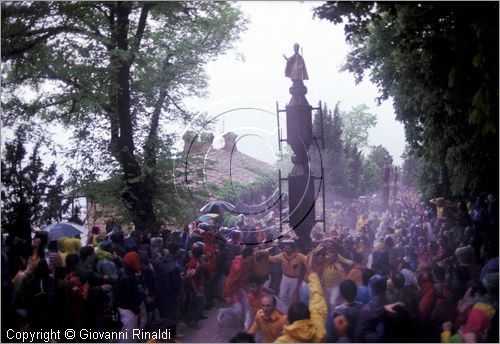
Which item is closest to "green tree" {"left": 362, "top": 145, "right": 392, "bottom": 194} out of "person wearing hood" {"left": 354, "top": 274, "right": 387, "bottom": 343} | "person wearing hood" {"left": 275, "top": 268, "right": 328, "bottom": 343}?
"person wearing hood" {"left": 354, "top": 274, "right": 387, "bottom": 343}

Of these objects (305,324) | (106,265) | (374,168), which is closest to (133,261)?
(106,265)

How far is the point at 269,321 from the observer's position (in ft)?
23.4

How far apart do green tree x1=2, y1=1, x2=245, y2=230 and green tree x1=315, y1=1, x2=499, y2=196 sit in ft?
5.27

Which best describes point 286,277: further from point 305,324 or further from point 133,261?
point 133,261

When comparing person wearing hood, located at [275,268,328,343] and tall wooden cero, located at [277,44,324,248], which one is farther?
tall wooden cero, located at [277,44,324,248]

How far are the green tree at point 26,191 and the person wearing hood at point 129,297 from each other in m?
1.16

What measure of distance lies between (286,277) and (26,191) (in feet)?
10.9

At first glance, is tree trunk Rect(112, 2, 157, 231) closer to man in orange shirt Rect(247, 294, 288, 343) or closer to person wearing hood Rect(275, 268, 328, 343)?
man in orange shirt Rect(247, 294, 288, 343)

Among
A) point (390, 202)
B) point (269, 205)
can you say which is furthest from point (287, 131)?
point (390, 202)

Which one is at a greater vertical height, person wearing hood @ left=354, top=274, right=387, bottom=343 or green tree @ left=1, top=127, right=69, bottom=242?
green tree @ left=1, top=127, right=69, bottom=242

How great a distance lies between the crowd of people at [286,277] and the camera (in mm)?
7121

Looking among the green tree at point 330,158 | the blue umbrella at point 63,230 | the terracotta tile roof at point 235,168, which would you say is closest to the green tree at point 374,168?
the green tree at point 330,158

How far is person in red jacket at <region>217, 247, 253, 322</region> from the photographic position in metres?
7.46

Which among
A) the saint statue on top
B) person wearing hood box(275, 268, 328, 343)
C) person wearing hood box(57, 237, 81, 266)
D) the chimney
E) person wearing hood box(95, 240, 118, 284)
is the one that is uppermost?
the saint statue on top
